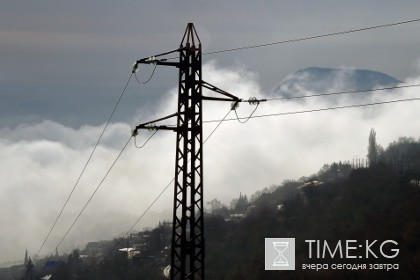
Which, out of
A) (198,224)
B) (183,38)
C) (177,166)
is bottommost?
(198,224)

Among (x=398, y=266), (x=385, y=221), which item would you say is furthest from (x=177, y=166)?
(x=385, y=221)

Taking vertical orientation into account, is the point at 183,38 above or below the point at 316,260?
above

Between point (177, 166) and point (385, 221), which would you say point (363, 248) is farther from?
point (177, 166)

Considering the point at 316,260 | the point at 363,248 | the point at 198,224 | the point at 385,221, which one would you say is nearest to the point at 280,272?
the point at 316,260

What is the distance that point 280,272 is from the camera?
152500 mm

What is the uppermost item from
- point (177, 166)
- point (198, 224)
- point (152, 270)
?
point (177, 166)

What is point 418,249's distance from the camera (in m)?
141

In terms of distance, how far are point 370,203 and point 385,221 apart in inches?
886

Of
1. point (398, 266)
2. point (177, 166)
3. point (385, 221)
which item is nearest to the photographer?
point (177, 166)

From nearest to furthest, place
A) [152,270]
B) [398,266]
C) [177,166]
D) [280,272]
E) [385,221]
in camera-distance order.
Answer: [177,166] → [398,266] → [280,272] → [385,221] → [152,270]

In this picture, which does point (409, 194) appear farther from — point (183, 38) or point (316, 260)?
point (183, 38)

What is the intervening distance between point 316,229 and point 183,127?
541ft

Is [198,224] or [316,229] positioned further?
[316,229]

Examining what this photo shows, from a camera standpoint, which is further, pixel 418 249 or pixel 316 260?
pixel 316 260
